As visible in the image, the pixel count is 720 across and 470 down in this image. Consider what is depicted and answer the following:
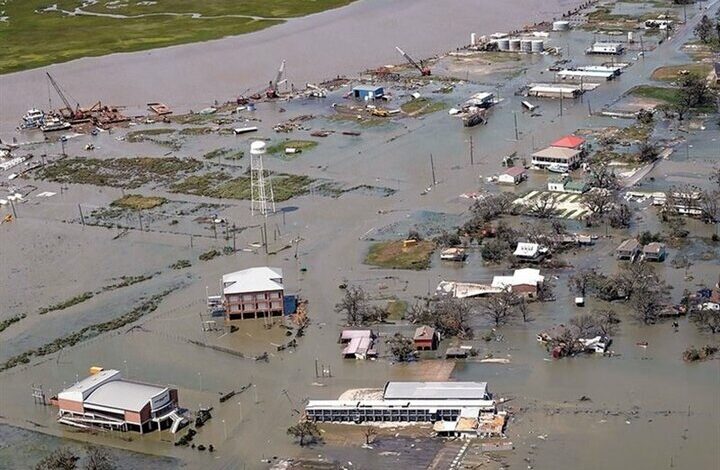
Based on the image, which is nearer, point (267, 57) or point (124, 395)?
point (124, 395)

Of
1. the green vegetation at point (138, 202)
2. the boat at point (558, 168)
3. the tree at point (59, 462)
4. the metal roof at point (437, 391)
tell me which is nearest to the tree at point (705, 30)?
the boat at point (558, 168)

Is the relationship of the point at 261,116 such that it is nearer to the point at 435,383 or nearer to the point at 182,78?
the point at 182,78

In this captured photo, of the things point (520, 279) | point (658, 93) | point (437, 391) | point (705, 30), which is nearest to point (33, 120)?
→ point (658, 93)

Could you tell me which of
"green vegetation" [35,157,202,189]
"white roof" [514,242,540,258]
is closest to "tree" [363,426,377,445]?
"white roof" [514,242,540,258]

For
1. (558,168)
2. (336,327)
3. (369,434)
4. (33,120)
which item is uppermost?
(33,120)

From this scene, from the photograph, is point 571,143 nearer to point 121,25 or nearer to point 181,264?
point 181,264

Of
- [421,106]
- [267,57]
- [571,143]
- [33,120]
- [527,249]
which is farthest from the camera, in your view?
[267,57]

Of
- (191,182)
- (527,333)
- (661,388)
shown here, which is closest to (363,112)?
(191,182)

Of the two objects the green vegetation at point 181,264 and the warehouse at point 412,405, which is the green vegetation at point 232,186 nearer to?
the green vegetation at point 181,264
